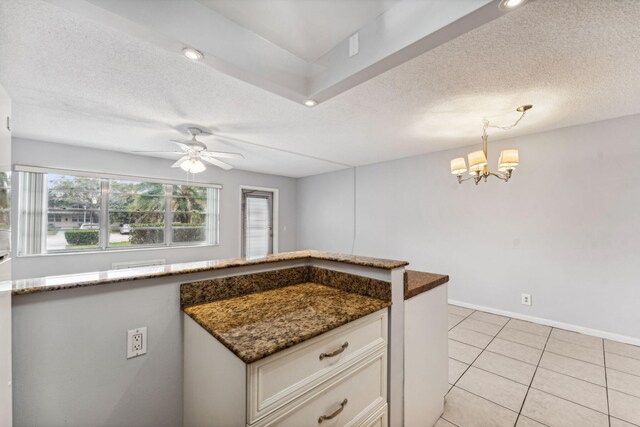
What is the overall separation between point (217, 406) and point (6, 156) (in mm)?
1133

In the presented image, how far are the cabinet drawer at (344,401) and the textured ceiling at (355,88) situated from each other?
1.92 meters

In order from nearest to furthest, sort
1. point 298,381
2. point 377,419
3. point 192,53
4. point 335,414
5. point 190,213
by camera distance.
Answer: point 298,381 → point 335,414 → point 377,419 → point 192,53 → point 190,213

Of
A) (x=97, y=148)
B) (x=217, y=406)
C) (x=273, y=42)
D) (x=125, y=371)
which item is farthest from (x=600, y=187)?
(x=97, y=148)

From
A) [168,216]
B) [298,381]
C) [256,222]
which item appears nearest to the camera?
[298,381]

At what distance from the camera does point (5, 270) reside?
2.61ft

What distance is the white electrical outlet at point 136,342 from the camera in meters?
1.14

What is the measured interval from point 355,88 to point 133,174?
3.95 meters

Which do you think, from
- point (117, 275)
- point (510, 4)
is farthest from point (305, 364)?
point (510, 4)

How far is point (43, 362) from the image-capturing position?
3.19 feet

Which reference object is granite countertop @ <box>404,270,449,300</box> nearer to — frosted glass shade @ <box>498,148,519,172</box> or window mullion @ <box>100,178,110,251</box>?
frosted glass shade @ <box>498,148,519,172</box>

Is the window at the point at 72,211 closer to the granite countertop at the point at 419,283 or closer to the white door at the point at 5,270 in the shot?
the white door at the point at 5,270

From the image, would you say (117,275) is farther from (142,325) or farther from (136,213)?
(136,213)

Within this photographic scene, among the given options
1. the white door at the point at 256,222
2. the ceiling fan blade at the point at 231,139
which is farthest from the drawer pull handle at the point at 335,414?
the white door at the point at 256,222

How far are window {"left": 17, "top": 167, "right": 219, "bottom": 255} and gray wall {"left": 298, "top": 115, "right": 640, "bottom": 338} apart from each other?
3.67 metres
